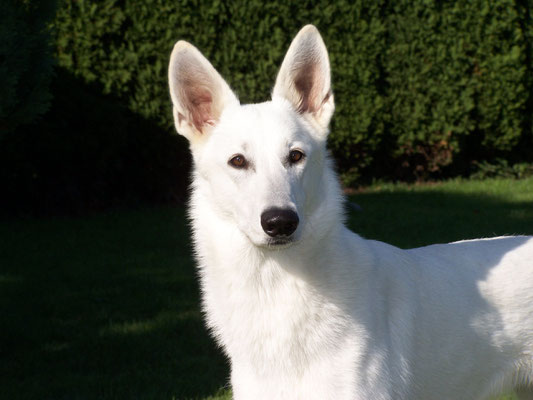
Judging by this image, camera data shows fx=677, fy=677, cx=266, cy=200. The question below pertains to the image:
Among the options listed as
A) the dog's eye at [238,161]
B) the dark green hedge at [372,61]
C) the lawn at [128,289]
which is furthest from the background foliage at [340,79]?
the dog's eye at [238,161]

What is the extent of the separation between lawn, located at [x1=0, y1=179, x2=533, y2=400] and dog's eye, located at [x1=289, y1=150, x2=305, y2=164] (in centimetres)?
191

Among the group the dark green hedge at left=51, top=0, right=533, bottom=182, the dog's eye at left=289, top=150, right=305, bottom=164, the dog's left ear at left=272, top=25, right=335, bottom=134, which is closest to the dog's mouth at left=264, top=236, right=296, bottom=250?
the dog's eye at left=289, top=150, right=305, bottom=164

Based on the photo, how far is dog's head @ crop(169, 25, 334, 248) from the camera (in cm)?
285

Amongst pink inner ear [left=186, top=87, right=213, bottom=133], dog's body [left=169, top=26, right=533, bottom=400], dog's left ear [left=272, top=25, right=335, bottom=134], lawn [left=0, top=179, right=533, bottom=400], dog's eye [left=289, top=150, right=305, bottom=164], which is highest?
dog's left ear [left=272, top=25, right=335, bottom=134]

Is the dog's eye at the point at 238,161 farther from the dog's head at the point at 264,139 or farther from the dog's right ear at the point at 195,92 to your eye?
the dog's right ear at the point at 195,92

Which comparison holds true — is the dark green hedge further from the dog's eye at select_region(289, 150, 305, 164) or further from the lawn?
the dog's eye at select_region(289, 150, 305, 164)

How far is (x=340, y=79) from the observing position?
996 cm

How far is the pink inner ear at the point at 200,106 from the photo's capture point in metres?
3.42

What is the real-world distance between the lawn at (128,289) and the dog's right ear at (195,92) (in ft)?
5.93

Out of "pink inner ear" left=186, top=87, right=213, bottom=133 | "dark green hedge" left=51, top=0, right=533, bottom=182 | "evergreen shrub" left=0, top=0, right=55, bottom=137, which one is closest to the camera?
"pink inner ear" left=186, top=87, right=213, bottom=133

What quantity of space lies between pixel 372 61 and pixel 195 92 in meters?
7.21

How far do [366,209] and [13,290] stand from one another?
4.65 m

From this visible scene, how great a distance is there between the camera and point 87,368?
470 cm

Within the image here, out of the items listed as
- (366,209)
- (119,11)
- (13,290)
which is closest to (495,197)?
(366,209)
